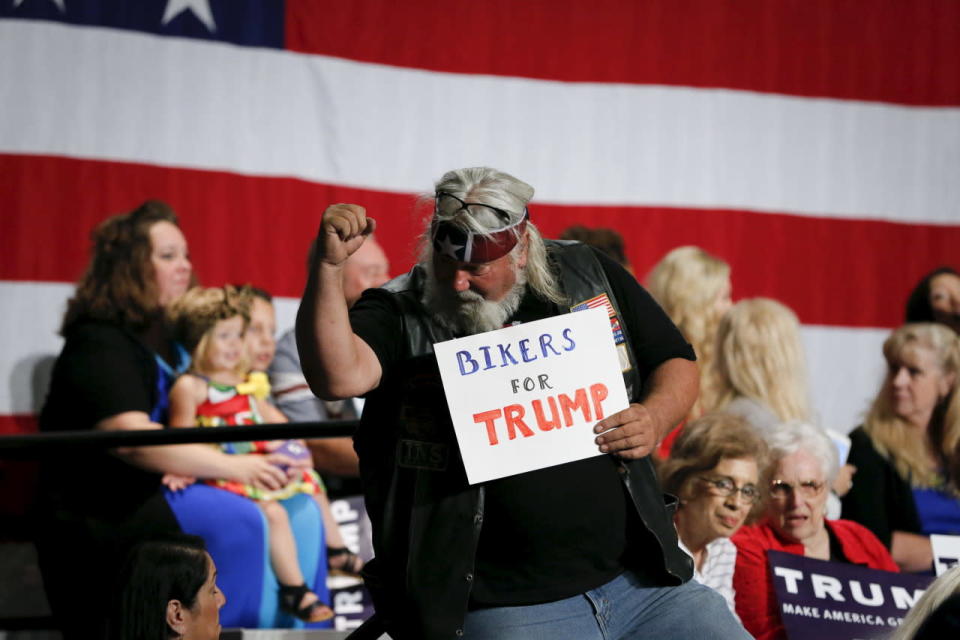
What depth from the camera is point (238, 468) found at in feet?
12.0

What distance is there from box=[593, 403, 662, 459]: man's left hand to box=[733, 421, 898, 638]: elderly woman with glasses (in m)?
1.15

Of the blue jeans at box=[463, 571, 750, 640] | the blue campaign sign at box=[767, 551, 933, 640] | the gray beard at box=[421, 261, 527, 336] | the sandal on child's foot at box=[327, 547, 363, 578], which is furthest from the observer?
the sandal on child's foot at box=[327, 547, 363, 578]

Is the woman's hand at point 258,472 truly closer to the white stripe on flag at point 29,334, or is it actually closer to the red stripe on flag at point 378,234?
the red stripe on flag at point 378,234

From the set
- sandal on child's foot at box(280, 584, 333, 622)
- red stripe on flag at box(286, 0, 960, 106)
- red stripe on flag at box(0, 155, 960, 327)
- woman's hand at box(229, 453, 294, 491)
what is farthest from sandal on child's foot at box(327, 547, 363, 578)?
red stripe on flag at box(286, 0, 960, 106)

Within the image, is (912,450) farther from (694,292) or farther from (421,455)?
(421,455)

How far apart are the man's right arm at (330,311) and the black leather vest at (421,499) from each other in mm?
223

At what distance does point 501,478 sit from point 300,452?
5.99 feet

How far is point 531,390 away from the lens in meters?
2.19

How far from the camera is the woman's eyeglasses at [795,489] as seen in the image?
335 cm

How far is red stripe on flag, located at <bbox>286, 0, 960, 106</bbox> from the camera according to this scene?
16.9 feet

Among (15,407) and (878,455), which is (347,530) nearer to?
(15,407)

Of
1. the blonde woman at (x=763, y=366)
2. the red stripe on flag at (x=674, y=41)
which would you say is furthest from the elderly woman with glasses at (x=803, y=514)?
the red stripe on flag at (x=674, y=41)

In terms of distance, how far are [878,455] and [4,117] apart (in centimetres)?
340

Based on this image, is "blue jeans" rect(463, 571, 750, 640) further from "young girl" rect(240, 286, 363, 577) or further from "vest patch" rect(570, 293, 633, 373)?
"young girl" rect(240, 286, 363, 577)
